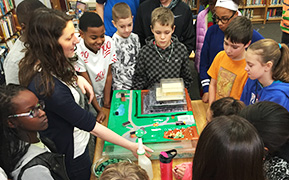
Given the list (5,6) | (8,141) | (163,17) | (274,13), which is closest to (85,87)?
(8,141)

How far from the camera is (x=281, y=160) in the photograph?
112cm

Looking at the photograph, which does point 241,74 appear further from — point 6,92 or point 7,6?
point 7,6

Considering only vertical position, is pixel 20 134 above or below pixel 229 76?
above

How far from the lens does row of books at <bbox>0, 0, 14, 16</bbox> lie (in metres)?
4.69

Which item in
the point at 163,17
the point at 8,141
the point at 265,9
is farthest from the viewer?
the point at 265,9

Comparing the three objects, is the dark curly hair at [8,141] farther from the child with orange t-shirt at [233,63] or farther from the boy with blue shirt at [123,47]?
the child with orange t-shirt at [233,63]

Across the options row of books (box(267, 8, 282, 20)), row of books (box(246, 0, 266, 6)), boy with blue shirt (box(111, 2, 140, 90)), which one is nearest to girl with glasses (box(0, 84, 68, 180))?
boy with blue shirt (box(111, 2, 140, 90))

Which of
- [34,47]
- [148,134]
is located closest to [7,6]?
[34,47]

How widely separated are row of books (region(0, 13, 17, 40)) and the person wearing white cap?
4.03m

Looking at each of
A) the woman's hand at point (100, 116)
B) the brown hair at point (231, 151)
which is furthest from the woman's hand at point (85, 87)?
the brown hair at point (231, 151)

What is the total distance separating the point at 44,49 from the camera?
1359 mm

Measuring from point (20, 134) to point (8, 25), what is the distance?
4484 mm

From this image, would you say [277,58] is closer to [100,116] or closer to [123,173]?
[123,173]

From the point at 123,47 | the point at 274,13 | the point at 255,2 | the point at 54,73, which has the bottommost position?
the point at 274,13
